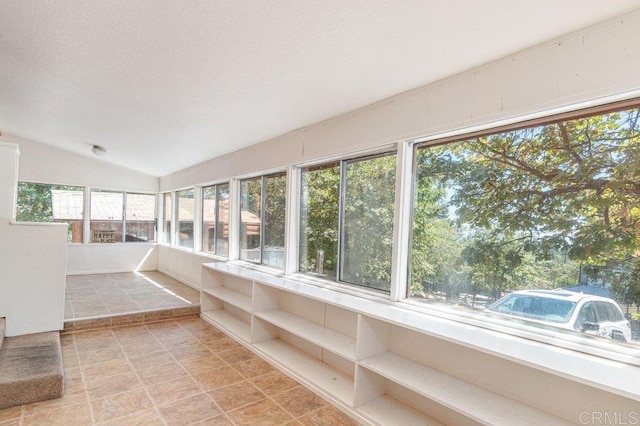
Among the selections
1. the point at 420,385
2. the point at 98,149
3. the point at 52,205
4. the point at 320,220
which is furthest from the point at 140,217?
the point at 420,385

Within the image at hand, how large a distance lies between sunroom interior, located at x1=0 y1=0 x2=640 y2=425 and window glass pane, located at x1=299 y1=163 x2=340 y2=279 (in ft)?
0.07

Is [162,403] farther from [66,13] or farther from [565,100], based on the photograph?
[565,100]

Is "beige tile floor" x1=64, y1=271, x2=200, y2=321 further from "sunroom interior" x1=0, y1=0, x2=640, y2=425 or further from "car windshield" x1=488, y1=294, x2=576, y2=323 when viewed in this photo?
"car windshield" x1=488, y1=294, x2=576, y2=323

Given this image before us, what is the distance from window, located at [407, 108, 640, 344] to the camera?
1.64m

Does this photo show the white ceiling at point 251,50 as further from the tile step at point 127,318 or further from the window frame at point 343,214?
the tile step at point 127,318

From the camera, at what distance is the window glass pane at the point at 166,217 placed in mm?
7480

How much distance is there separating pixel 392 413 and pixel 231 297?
8.11 ft

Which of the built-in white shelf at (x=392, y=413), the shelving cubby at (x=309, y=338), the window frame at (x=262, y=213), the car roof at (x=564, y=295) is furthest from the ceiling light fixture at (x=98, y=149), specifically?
the car roof at (x=564, y=295)

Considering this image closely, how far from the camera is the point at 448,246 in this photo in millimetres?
2338

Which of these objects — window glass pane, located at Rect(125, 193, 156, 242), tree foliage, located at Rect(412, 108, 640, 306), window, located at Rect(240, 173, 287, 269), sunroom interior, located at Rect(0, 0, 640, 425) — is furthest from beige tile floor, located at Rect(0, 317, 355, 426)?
window glass pane, located at Rect(125, 193, 156, 242)

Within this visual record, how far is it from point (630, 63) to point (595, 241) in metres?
0.87

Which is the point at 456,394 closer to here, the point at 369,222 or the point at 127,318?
the point at 369,222

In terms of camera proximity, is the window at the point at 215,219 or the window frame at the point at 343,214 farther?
the window at the point at 215,219

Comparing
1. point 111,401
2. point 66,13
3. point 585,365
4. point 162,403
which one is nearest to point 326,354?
point 162,403
